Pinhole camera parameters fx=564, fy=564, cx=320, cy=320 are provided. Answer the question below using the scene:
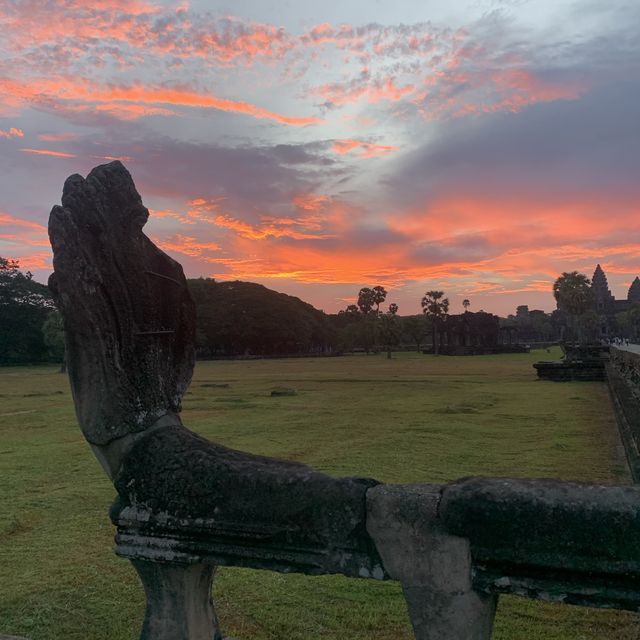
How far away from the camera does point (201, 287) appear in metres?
78.5

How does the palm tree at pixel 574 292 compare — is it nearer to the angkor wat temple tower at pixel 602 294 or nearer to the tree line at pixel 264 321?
the tree line at pixel 264 321

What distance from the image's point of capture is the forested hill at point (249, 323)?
72.2 metres

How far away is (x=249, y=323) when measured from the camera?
73438mm

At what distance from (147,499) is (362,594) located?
293cm

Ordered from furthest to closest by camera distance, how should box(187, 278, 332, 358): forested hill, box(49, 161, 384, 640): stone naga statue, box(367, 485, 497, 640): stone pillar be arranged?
box(187, 278, 332, 358): forested hill
box(49, 161, 384, 640): stone naga statue
box(367, 485, 497, 640): stone pillar

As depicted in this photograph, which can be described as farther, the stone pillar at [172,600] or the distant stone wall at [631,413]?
the distant stone wall at [631,413]

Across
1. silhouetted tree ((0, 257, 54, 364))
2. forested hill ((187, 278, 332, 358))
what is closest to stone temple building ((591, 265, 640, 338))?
forested hill ((187, 278, 332, 358))

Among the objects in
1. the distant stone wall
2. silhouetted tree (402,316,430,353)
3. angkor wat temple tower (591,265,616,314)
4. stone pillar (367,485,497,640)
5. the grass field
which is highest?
angkor wat temple tower (591,265,616,314)

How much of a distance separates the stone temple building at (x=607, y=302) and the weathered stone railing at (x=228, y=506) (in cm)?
11061

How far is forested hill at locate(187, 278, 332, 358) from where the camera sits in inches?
2844

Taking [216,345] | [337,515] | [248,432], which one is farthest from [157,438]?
[216,345]

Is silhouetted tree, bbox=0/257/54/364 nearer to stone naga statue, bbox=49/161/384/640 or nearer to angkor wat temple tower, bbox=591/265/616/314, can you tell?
stone naga statue, bbox=49/161/384/640

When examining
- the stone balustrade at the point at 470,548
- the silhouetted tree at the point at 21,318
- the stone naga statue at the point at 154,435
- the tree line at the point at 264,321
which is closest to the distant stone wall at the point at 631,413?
the stone balustrade at the point at 470,548

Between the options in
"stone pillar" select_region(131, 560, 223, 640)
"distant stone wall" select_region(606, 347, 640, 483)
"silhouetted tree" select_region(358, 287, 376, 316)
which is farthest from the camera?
"silhouetted tree" select_region(358, 287, 376, 316)
